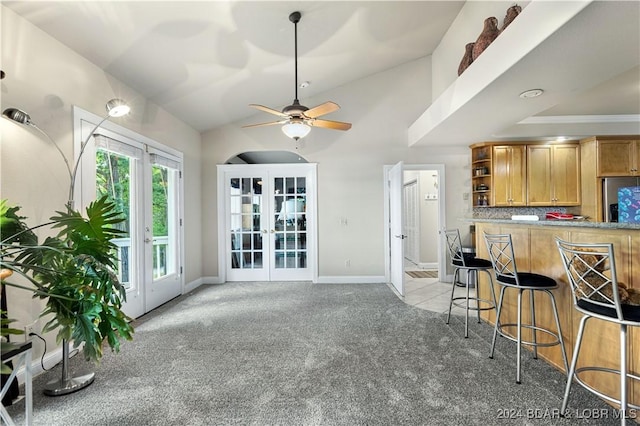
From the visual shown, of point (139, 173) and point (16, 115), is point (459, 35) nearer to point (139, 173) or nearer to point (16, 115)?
point (139, 173)

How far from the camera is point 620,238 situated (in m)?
1.85

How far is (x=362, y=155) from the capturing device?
5.17 m

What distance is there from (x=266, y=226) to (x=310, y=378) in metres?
3.45

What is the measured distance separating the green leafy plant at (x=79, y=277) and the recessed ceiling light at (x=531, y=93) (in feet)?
11.5

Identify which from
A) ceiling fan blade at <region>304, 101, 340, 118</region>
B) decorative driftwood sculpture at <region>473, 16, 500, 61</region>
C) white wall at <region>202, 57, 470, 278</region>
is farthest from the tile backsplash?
ceiling fan blade at <region>304, 101, 340, 118</region>

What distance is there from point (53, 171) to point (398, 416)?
3.12 metres

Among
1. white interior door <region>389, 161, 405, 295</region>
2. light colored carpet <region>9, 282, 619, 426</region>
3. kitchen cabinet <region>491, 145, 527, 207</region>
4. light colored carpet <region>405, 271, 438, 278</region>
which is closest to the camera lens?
light colored carpet <region>9, 282, 619, 426</region>

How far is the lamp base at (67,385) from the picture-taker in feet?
6.64

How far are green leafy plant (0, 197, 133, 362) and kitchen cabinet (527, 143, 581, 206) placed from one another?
5649 millimetres

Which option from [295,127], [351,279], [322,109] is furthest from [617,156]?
[295,127]

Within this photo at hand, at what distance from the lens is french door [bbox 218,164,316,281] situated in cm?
534

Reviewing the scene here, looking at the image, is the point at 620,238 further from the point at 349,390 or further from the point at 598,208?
the point at 598,208

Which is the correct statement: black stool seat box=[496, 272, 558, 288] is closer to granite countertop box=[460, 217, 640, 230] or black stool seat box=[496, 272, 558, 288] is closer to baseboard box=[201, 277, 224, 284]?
granite countertop box=[460, 217, 640, 230]

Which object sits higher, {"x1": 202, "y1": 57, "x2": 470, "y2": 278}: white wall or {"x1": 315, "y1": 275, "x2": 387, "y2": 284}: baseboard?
{"x1": 202, "y1": 57, "x2": 470, "y2": 278}: white wall
